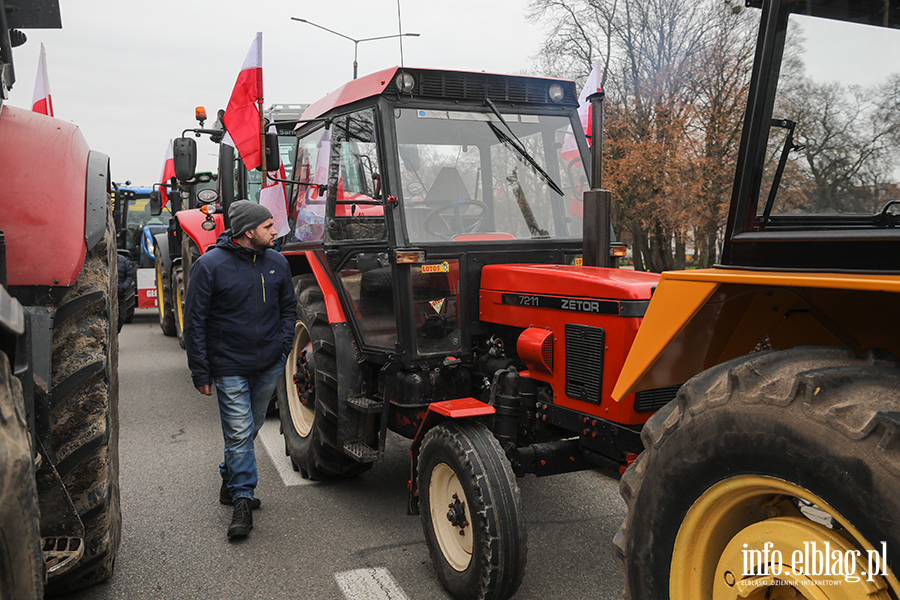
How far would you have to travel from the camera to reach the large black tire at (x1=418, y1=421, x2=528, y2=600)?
113 inches

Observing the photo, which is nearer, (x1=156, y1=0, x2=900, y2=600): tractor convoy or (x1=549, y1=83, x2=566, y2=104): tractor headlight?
(x1=156, y1=0, x2=900, y2=600): tractor convoy

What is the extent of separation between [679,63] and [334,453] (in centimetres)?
1369

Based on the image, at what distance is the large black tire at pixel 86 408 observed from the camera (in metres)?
2.58

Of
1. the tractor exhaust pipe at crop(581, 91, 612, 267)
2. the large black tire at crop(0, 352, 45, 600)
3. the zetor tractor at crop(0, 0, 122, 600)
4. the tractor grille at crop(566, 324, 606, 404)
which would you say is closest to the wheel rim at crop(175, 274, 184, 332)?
the zetor tractor at crop(0, 0, 122, 600)

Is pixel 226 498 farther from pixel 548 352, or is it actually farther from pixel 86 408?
pixel 548 352

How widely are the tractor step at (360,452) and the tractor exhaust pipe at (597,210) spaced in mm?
1577

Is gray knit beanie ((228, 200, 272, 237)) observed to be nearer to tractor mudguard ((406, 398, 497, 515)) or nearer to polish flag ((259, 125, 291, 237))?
polish flag ((259, 125, 291, 237))

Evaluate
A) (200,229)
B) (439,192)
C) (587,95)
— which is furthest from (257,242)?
(200,229)

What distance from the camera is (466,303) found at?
12.2 ft

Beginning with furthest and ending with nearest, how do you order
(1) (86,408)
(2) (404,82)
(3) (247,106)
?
(3) (247,106) → (2) (404,82) → (1) (86,408)

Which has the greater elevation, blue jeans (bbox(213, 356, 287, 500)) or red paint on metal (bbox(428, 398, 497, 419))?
red paint on metal (bbox(428, 398, 497, 419))

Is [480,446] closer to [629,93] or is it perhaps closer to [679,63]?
[679,63]

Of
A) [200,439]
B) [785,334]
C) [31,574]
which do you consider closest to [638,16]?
[200,439]

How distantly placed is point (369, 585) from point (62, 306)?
1807mm
